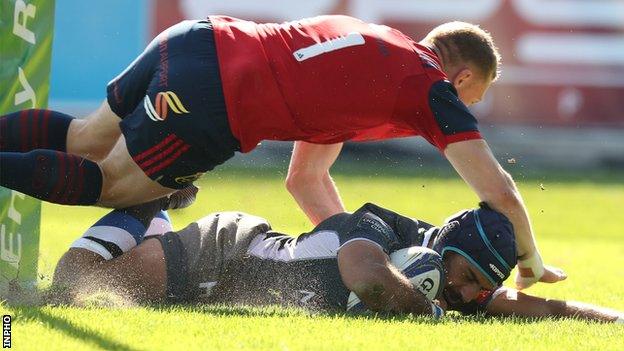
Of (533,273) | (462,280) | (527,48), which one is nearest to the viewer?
(462,280)

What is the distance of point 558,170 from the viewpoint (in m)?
20.0

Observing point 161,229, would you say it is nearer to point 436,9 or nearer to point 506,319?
point 506,319

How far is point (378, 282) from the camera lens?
5590 millimetres

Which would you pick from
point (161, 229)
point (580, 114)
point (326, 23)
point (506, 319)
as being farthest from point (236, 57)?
point (580, 114)

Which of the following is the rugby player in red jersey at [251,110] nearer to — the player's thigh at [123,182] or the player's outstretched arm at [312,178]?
the player's thigh at [123,182]

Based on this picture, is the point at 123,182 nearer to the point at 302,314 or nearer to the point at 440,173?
the point at 302,314

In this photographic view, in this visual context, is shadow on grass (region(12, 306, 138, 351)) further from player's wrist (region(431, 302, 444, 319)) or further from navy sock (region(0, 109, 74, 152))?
player's wrist (region(431, 302, 444, 319))

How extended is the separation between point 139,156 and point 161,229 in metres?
0.53

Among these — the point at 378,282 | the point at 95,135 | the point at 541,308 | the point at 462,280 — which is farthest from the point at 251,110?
Result: the point at 541,308

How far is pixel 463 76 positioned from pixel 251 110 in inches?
50.5

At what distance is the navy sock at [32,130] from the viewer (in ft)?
20.7

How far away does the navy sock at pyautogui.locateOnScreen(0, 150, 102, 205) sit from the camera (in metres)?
5.89

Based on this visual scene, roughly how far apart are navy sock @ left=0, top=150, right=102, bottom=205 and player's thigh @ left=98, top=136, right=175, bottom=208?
0.05 m

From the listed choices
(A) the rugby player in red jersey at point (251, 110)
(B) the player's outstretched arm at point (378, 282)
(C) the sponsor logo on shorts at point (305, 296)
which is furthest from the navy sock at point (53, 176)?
(B) the player's outstretched arm at point (378, 282)
